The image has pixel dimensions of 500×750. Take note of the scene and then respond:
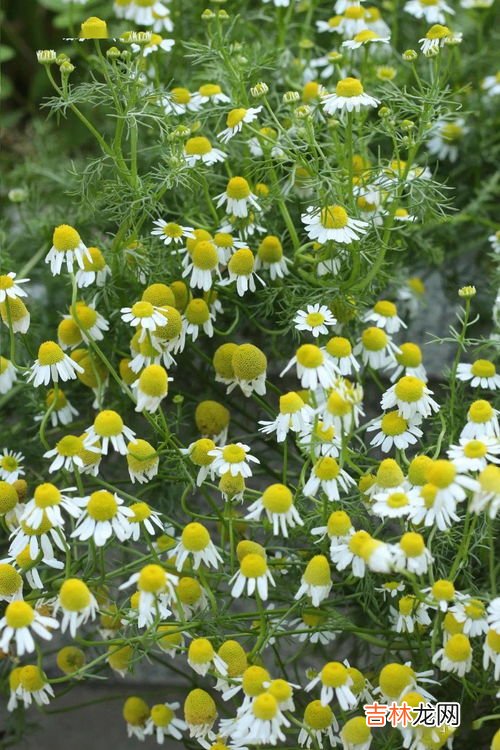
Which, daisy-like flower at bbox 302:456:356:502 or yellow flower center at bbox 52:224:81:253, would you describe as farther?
yellow flower center at bbox 52:224:81:253

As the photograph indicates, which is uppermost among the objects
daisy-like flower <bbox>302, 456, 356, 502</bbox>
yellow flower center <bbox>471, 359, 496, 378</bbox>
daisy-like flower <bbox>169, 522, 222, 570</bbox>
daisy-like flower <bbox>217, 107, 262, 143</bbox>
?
daisy-like flower <bbox>217, 107, 262, 143</bbox>

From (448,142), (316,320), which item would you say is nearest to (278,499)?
(316,320)

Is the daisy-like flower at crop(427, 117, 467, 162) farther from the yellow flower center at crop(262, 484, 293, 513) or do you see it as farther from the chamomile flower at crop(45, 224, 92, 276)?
the yellow flower center at crop(262, 484, 293, 513)

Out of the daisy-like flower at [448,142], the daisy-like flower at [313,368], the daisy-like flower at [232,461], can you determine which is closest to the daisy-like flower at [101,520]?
the daisy-like flower at [232,461]

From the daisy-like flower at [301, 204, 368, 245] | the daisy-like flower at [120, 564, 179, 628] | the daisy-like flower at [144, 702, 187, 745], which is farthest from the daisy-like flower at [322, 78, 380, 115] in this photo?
the daisy-like flower at [144, 702, 187, 745]

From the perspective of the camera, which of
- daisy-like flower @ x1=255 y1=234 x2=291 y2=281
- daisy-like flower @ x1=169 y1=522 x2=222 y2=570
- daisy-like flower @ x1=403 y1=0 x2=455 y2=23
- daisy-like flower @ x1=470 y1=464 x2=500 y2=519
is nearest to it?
daisy-like flower @ x1=470 y1=464 x2=500 y2=519

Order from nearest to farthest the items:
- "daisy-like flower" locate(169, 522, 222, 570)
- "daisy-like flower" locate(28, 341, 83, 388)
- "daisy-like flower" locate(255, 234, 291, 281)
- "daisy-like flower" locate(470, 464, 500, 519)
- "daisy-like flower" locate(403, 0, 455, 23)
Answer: "daisy-like flower" locate(470, 464, 500, 519) → "daisy-like flower" locate(169, 522, 222, 570) → "daisy-like flower" locate(28, 341, 83, 388) → "daisy-like flower" locate(255, 234, 291, 281) → "daisy-like flower" locate(403, 0, 455, 23)
